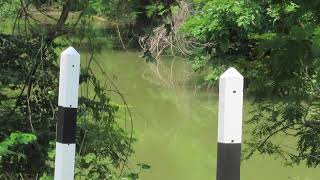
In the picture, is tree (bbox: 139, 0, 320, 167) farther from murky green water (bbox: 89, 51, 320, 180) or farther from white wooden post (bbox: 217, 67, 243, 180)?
white wooden post (bbox: 217, 67, 243, 180)

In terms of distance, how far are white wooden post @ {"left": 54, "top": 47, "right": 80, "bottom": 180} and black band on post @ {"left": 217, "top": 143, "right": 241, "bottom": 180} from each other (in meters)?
0.70

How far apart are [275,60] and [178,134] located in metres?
7.96

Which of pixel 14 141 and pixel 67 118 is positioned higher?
pixel 67 118

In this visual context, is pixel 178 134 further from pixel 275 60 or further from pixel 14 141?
pixel 14 141

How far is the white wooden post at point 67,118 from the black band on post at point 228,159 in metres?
0.70

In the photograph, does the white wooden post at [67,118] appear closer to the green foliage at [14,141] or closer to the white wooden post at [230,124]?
the white wooden post at [230,124]

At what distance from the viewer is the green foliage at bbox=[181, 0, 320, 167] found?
3461 millimetres

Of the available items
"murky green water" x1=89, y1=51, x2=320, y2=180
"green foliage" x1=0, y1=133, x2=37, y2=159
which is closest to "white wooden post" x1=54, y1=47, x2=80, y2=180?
"green foliage" x1=0, y1=133, x2=37, y2=159

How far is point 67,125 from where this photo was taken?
7.97 ft

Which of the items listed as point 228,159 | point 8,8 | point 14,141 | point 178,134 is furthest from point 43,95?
point 178,134

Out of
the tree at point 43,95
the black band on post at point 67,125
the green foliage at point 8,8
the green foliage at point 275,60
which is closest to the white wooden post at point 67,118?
the black band on post at point 67,125

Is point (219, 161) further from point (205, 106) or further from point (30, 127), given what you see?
point (205, 106)

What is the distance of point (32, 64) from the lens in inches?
180

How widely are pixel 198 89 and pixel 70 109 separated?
14068 millimetres
